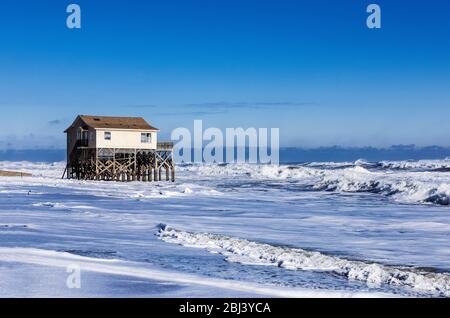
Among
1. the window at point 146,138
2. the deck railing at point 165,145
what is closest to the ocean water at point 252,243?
the window at point 146,138

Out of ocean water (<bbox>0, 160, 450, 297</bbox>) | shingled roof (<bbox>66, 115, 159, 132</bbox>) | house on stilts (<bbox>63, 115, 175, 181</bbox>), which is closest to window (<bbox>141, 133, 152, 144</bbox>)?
house on stilts (<bbox>63, 115, 175, 181</bbox>)

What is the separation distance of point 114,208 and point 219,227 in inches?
280

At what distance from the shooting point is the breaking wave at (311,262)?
9414 mm

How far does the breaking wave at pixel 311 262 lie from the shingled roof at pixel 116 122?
38.7m

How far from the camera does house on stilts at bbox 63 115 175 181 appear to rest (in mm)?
52062

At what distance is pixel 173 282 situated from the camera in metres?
8.67

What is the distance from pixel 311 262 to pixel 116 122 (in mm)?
43849

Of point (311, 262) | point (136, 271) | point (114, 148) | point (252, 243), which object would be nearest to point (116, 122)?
point (114, 148)

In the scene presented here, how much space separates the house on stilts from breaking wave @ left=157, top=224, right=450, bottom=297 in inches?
1511

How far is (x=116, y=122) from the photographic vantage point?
5316 cm

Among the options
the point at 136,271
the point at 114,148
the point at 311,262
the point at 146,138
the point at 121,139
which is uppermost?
the point at 146,138

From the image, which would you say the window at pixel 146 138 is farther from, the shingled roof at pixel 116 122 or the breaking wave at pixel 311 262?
the breaking wave at pixel 311 262

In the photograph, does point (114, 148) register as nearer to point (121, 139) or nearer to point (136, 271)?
point (121, 139)

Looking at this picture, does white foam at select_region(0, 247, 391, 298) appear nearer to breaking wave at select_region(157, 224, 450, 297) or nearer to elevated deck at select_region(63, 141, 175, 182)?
breaking wave at select_region(157, 224, 450, 297)
